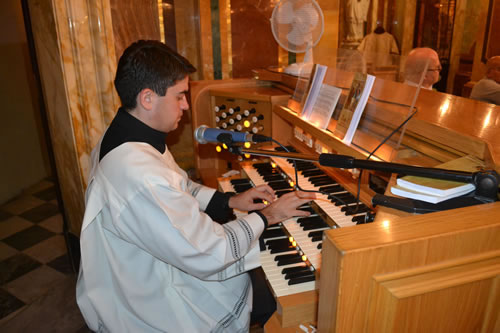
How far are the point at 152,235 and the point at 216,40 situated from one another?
4.59 m

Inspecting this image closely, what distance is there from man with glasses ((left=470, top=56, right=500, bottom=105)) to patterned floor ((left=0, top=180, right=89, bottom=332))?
4.68 meters

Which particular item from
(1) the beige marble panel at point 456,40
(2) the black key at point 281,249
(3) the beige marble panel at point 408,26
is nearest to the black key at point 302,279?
(2) the black key at point 281,249

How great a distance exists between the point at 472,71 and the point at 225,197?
8.79m

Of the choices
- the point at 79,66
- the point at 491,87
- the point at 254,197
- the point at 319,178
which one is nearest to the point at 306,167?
the point at 319,178

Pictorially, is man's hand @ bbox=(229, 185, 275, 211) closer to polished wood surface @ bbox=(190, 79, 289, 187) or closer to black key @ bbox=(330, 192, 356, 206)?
black key @ bbox=(330, 192, 356, 206)

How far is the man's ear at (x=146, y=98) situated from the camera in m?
1.83

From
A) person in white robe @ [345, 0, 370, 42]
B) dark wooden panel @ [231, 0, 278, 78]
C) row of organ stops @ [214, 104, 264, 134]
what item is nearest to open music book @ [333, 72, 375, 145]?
row of organ stops @ [214, 104, 264, 134]

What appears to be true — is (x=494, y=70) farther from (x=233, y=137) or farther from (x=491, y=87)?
(x=233, y=137)

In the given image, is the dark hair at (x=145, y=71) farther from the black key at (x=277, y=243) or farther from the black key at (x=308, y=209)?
the black key at (x=308, y=209)

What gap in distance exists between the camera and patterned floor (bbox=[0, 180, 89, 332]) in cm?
324

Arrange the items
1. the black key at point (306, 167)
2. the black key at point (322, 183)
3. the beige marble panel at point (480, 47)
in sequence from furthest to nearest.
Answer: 1. the beige marble panel at point (480, 47)
2. the black key at point (306, 167)
3. the black key at point (322, 183)

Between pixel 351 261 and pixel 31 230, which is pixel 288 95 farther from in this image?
pixel 31 230

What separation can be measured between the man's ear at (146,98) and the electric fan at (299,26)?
5.97 feet

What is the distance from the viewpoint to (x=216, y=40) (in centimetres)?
569
